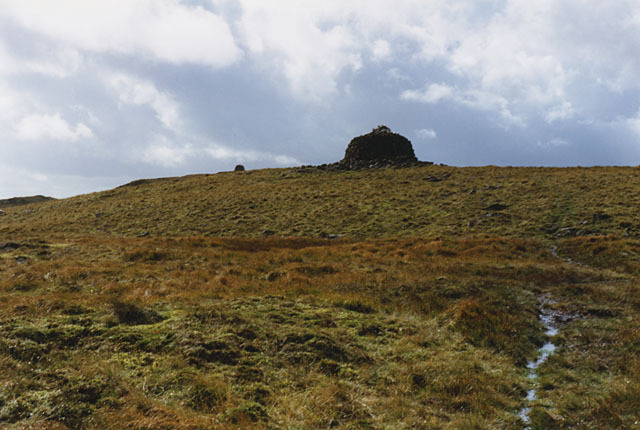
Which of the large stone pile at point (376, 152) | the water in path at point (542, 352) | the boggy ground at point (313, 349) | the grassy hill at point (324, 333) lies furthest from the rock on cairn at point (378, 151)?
the water in path at point (542, 352)

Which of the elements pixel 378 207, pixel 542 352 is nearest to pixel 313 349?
pixel 542 352

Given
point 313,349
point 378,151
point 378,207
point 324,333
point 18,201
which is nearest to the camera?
point 313,349

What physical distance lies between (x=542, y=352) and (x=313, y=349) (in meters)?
6.39

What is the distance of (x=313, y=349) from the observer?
8945 millimetres

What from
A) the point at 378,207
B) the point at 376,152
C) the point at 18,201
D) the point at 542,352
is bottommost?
the point at 542,352

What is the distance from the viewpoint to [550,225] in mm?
31203

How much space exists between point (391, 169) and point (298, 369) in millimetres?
63378

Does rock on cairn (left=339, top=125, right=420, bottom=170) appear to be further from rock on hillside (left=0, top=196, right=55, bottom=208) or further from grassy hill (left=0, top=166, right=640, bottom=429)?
rock on hillside (left=0, top=196, right=55, bottom=208)

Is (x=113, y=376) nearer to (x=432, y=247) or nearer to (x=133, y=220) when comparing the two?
(x=432, y=247)

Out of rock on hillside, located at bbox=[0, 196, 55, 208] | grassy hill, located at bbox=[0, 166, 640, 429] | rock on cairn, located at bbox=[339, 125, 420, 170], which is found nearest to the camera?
grassy hill, located at bbox=[0, 166, 640, 429]

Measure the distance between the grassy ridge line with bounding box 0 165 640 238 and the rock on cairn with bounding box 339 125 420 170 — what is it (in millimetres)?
7371

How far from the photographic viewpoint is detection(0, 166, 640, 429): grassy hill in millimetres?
6414

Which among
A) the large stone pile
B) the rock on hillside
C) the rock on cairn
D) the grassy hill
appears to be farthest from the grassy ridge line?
the rock on hillside

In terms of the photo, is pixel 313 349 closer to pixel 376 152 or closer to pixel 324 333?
pixel 324 333
